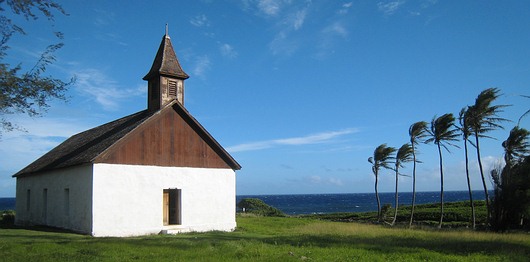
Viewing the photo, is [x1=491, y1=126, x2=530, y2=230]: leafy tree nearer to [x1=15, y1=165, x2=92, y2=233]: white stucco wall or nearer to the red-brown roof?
the red-brown roof

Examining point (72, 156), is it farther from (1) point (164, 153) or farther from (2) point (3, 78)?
(2) point (3, 78)

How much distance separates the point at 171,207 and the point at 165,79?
23.4 ft

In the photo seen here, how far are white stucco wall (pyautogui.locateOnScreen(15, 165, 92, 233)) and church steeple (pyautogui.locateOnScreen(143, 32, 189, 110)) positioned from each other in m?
5.71

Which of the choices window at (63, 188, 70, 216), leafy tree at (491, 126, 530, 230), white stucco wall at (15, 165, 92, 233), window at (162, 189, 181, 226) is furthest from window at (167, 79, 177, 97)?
leafy tree at (491, 126, 530, 230)

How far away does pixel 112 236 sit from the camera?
21.2 meters

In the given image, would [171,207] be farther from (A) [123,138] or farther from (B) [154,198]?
(A) [123,138]

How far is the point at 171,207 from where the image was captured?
25828 mm

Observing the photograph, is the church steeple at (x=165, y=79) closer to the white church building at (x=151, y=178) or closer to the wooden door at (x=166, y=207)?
the white church building at (x=151, y=178)

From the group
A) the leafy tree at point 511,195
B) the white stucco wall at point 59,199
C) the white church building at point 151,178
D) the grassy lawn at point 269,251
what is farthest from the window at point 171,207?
the leafy tree at point 511,195

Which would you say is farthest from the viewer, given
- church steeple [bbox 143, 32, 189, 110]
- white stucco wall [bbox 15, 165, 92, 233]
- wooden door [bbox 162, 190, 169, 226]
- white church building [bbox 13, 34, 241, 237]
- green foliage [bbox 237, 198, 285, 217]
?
green foliage [bbox 237, 198, 285, 217]

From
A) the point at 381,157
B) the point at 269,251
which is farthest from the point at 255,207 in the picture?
the point at 269,251

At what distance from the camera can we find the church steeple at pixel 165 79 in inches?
995

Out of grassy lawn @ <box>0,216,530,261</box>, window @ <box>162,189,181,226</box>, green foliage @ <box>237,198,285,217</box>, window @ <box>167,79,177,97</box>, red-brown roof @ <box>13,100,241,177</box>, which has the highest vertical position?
window @ <box>167,79,177,97</box>

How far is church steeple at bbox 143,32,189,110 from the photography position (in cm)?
2528
